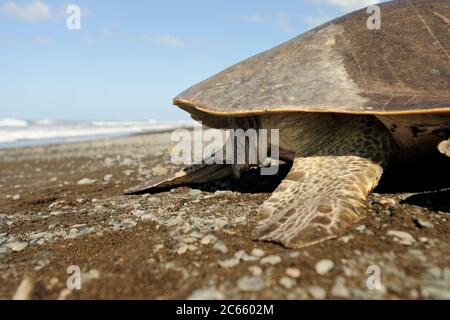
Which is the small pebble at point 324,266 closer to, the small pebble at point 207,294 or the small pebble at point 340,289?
the small pebble at point 340,289

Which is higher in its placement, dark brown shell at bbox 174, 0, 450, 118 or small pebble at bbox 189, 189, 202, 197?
dark brown shell at bbox 174, 0, 450, 118

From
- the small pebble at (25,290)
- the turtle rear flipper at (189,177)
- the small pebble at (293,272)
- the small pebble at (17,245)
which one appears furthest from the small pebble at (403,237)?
the small pebble at (17,245)

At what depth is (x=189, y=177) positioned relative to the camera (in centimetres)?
470

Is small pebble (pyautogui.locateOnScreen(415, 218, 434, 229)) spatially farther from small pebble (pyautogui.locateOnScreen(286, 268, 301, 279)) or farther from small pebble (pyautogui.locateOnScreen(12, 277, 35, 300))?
small pebble (pyautogui.locateOnScreen(12, 277, 35, 300))

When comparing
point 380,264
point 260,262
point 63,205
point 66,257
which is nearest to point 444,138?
point 380,264

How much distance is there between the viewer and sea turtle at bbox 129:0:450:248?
290 centimetres

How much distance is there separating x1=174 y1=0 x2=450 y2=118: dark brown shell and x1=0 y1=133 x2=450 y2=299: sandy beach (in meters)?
0.83

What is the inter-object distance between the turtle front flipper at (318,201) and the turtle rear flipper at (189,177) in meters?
1.31

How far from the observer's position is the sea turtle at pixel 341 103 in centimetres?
290

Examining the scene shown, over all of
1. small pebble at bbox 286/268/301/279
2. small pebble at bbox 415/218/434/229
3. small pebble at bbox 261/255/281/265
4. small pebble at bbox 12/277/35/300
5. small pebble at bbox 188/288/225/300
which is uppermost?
small pebble at bbox 415/218/434/229

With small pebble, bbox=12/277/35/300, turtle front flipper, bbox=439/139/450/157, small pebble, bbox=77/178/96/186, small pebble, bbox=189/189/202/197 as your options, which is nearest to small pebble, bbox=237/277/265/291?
small pebble, bbox=12/277/35/300

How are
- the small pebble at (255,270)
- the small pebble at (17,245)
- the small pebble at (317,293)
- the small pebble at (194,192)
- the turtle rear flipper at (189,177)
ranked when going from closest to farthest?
the small pebble at (317,293), the small pebble at (255,270), the small pebble at (17,245), the small pebble at (194,192), the turtle rear flipper at (189,177)

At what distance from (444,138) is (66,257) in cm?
309

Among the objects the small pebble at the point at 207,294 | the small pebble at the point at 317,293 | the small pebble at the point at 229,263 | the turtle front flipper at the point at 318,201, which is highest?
the turtle front flipper at the point at 318,201
